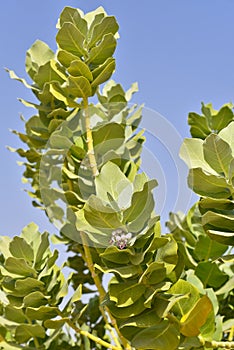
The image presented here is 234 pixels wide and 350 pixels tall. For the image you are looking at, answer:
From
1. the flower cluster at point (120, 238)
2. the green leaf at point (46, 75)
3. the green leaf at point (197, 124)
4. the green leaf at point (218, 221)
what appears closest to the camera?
the green leaf at point (218, 221)

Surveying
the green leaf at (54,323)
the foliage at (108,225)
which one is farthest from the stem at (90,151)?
the green leaf at (54,323)

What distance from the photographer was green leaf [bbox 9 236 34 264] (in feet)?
5.81

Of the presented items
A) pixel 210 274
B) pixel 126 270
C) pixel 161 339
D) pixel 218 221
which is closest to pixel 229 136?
pixel 218 221

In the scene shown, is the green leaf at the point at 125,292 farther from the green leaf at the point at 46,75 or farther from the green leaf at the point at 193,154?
the green leaf at the point at 46,75

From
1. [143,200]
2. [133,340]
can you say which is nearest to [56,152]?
[143,200]

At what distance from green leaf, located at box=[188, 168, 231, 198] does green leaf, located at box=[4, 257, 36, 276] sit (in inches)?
25.4

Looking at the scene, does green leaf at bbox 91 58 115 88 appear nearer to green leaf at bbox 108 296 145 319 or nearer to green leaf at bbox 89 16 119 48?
green leaf at bbox 89 16 119 48

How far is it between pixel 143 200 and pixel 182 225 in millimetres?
916

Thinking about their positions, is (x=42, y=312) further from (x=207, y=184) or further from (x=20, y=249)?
(x=207, y=184)

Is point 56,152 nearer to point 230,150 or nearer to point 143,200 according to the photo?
point 143,200

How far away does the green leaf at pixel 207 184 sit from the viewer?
1.31 m

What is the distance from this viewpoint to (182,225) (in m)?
2.27

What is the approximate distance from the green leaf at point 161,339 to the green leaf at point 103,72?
0.81 metres

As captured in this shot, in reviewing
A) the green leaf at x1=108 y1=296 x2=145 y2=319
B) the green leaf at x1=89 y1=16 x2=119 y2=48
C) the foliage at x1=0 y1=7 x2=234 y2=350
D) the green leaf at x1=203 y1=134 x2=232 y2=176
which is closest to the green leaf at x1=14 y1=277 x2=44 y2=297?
the foliage at x1=0 y1=7 x2=234 y2=350
